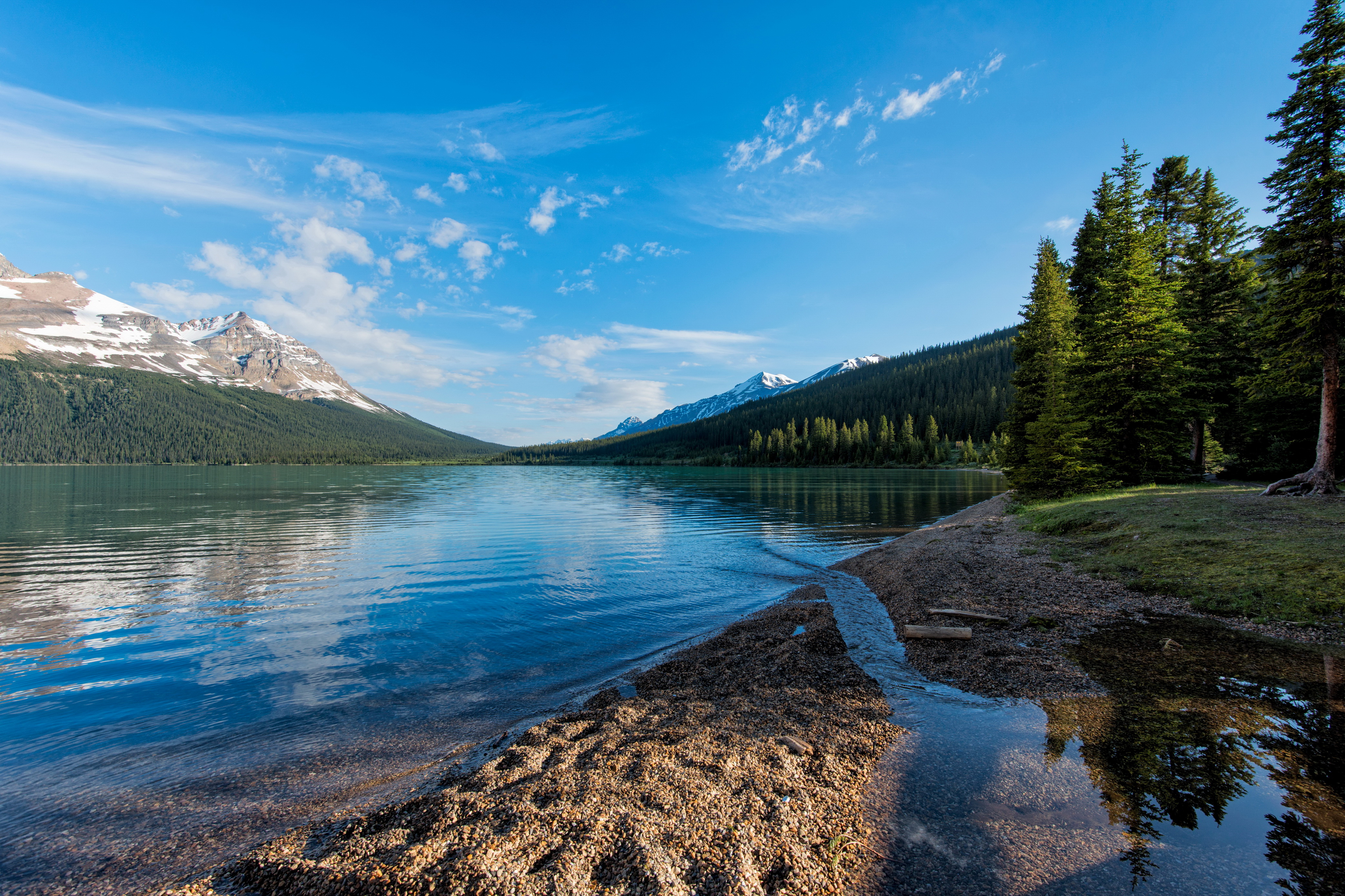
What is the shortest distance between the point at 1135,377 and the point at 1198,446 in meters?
8.93

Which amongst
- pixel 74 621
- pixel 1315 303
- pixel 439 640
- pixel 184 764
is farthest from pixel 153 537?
pixel 1315 303

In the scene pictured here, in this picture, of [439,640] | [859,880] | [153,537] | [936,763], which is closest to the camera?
[859,880]

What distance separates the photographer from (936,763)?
7.54 metres

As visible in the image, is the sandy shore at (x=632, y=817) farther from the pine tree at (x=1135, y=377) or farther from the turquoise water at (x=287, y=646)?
the pine tree at (x=1135, y=377)

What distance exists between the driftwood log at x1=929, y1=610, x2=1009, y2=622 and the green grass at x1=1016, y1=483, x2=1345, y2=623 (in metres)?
4.86

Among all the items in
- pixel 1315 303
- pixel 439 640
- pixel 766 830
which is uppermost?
pixel 1315 303

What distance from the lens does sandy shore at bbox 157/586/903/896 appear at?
16.9 ft

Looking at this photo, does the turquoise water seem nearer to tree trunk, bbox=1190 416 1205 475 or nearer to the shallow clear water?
the shallow clear water

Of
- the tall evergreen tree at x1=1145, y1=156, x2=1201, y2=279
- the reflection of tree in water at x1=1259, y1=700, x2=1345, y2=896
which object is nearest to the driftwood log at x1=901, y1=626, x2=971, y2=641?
the reflection of tree in water at x1=1259, y1=700, x2=1345, y2=896

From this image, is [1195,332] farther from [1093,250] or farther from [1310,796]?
[1310,796]

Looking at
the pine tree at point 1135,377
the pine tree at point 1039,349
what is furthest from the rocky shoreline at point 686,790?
the pine tree at point 1039,349

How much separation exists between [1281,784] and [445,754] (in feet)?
38.2

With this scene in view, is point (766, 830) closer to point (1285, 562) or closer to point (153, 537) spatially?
point (1285, 562)

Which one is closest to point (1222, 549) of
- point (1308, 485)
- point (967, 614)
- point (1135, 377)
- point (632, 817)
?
point (967, 614)
